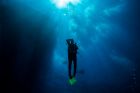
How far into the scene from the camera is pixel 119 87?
163250 millimetres

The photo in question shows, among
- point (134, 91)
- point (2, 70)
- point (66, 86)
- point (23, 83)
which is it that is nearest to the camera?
point (2, 70)

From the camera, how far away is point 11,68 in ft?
211

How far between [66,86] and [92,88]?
19592mm

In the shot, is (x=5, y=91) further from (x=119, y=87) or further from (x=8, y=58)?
(x=119, y=87)

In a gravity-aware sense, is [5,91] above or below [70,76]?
above

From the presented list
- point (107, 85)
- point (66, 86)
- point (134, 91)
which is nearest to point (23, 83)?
point (66, 86)

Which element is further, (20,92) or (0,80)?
(20,92)

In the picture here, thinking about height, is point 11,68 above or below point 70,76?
above

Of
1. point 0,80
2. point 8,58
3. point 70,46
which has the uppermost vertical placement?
point 8,58

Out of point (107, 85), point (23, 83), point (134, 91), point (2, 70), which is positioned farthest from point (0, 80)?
point (134, 91)

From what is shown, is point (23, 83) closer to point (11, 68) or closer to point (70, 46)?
point (11, 68)

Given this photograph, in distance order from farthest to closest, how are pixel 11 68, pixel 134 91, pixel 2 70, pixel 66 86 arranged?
pixel 134 91 < pixel 66 86 < pixel 11 68 < pixel 2 70

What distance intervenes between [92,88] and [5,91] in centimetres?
10602

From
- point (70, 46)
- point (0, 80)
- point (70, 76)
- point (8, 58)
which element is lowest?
point (70, 76)
